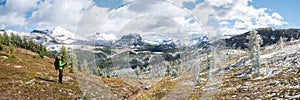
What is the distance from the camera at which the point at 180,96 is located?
1479 centimetres

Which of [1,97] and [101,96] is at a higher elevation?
[101,96]

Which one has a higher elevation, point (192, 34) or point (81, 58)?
point (192, 34)

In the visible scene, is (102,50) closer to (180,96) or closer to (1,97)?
(180,96)

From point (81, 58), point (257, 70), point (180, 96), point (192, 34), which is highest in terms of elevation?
point (192, 34)

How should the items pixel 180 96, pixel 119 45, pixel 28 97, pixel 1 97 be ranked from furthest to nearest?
pixel 28 97, pixel 1 97, pixel 180 96, pixel 119 45

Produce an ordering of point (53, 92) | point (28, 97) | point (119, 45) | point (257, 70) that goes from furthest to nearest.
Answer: point (257, 70), point (53, 92), point (28, 97), point (119, 45)

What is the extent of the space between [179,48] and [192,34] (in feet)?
3.43

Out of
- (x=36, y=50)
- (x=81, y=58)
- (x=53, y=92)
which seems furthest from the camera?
(x=36, y=50)

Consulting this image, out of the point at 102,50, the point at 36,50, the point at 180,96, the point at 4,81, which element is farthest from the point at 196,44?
the point at 36,50

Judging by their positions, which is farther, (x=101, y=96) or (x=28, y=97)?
(x=28, y=97)

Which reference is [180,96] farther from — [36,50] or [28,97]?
[36,50]

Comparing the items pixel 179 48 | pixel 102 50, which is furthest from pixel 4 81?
pixel 179 48

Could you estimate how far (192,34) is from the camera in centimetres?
1267

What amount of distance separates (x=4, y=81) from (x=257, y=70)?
69.6 metres
